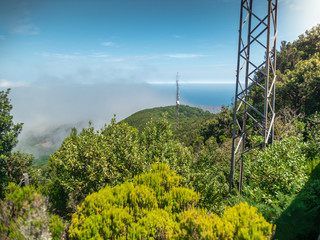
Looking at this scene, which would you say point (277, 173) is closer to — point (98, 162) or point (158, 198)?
point (158, 198)

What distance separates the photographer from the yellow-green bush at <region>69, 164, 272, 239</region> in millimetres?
4074

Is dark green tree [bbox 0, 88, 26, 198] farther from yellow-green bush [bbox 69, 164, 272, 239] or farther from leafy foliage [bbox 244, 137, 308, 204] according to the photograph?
leafy foliage [bbox 244, 137, 308, 204]

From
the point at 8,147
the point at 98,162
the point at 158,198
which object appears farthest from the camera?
the point at 8,147

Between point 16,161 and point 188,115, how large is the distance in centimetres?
13919

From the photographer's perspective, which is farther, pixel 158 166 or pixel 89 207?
pixel 158 166

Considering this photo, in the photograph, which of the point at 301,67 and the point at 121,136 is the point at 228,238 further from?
the point at 301,67

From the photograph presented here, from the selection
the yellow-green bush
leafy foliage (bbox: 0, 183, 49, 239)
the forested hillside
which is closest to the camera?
the yellow-green bush

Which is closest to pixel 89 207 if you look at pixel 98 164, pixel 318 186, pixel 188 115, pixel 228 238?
pixel 98 164

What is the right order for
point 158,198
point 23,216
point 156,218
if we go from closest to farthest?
point 23,216 < point 156,218 < point 158,198

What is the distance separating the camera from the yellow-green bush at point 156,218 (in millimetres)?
4074

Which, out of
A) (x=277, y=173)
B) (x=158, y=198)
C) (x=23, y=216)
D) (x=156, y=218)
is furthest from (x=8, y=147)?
(x=277, y=173)

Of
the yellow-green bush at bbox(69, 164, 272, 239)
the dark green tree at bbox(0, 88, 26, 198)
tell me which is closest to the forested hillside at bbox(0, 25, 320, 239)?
the yellow-green bush at bbox(69, 164, 272, 239)

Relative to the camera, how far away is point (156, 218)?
5039 millimetres

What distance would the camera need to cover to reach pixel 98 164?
827 cm
